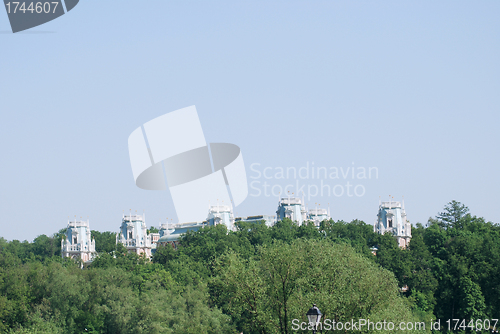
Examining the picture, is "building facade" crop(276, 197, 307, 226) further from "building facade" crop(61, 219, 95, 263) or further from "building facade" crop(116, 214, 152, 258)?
"building facade" crop(61, 219, 95, 263)

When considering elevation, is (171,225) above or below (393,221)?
above

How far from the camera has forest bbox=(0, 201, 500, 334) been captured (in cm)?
4000

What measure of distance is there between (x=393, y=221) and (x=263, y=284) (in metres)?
88.0

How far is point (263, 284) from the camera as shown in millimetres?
40688

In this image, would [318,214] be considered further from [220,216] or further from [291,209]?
[220,216]

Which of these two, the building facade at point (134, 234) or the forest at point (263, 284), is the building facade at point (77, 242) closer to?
the building facade at point (134, 234)

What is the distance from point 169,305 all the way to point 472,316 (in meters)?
29.3

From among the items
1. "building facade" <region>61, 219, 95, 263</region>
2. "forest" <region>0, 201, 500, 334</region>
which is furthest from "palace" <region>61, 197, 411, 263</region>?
"forest" <region>0, 201, 500, 334</region>

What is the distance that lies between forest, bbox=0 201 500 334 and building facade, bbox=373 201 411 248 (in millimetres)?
18285

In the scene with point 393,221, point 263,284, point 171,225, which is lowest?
point 263,284

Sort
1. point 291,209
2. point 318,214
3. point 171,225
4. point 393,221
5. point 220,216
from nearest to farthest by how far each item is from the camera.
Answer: point 393,221, point 291,209, point 220,216, point 318,214, point 171,225

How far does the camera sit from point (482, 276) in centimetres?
7275

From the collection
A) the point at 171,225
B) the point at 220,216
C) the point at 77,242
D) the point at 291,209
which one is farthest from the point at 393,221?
the point at 77,242

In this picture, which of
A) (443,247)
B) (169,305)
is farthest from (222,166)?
(443,247)
